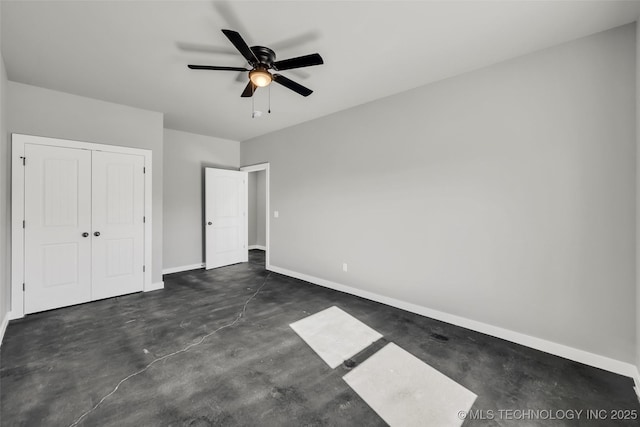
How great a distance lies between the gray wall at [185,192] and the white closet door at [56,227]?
1.54m

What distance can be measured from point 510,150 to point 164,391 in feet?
11.8

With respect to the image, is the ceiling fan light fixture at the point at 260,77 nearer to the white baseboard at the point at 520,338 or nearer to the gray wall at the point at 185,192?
the white baseboard at the point at 520,338

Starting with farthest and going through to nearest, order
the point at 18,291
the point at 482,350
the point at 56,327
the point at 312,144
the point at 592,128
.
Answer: the point at 312,144 < the point at 18,291 < the point at 56,327 < the point at 482,350 < the point at 592,128

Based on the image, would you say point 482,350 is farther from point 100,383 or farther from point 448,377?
point 100,383

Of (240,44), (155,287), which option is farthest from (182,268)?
(240,44)

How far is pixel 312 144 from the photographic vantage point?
4488 millimetres

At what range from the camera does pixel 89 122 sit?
358cm

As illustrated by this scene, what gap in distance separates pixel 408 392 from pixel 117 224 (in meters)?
4.12

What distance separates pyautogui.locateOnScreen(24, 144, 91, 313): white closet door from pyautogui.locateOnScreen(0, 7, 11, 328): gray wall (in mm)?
143

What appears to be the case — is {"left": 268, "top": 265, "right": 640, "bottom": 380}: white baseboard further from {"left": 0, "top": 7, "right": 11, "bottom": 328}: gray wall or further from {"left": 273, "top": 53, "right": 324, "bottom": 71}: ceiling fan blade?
{"left": 0, "top": 7, "right": 11, "bottom": 328}: gray wall

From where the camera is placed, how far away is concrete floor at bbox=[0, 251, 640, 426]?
5.67 feet

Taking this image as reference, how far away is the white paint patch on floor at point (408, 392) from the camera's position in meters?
1.69

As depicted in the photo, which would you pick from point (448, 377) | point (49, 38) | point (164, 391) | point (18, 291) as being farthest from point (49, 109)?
point (448, 377)

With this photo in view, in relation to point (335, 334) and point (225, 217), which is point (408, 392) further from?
point (225, 217)
